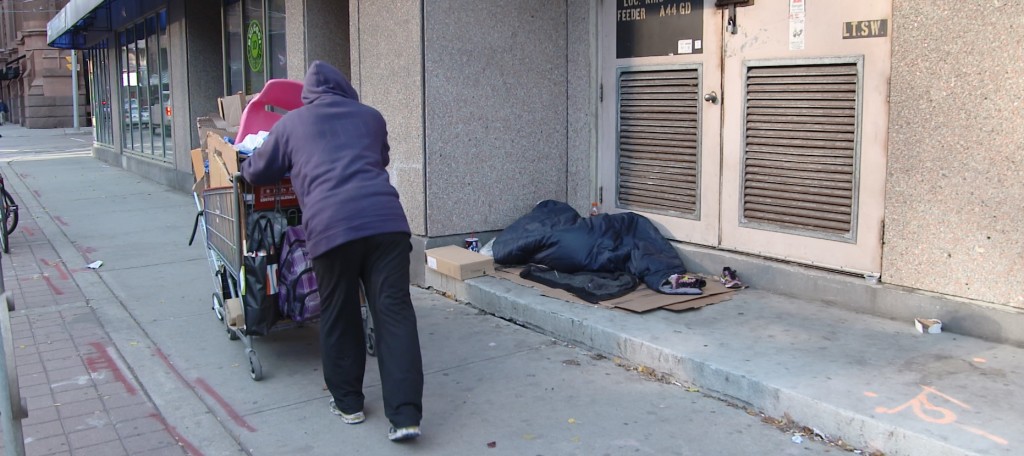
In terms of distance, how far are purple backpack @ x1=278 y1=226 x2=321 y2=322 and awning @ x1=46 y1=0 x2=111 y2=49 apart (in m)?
12.5

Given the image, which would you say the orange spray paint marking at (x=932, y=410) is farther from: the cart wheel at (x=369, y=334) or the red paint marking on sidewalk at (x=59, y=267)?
the red paint marking on sidewalk at (x=59, y=267)

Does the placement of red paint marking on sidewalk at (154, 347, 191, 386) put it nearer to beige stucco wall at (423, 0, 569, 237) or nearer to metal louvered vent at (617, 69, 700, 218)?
beige stucco wall at (423, 0, 569, 237)

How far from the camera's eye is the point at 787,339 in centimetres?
526

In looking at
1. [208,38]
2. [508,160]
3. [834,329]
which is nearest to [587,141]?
[508,160]

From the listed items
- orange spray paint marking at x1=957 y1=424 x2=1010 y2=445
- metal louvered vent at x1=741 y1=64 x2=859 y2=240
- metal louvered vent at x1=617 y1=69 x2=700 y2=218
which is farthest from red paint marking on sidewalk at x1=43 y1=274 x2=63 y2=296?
orange spray paint marking at x1=957 y1=424 x2=1010 y2=445

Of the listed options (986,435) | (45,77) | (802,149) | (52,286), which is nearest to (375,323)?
(986,435)

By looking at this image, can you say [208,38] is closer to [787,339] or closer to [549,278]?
[549,278]

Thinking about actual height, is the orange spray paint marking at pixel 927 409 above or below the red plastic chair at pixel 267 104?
below

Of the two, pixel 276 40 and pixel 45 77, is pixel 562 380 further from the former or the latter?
pixel 45 77

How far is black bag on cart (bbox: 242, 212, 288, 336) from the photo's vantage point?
530 centimetres

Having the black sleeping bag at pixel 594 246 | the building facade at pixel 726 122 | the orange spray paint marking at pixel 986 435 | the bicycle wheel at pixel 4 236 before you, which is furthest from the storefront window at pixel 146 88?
the orange spray paint marking at pixel 986 435

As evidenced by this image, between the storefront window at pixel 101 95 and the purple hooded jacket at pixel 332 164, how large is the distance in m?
18.7

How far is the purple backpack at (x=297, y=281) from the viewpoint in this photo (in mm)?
5281

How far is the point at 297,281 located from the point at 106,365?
1.60 metres
